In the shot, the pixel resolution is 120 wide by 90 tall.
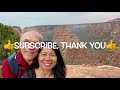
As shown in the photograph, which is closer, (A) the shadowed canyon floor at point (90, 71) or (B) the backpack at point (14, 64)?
(B) the backpack at point (14, 64)

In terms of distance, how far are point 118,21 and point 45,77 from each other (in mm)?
1482

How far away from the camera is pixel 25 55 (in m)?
8.12

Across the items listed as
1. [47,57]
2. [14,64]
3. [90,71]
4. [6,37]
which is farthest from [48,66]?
[6,37]

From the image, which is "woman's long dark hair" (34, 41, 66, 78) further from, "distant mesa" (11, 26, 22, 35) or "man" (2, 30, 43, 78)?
"distant mesa" (11, 26, 22, 35)

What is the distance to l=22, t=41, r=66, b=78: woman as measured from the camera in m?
8.11

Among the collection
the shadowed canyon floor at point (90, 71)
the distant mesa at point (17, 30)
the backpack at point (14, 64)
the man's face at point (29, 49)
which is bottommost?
the shadowed canyon floor at point (90, 71)

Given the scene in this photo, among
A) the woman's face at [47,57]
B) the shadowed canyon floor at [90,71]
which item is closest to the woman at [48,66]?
the woman's face at [47,57]

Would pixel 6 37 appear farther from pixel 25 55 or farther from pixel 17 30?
pixel 25 55

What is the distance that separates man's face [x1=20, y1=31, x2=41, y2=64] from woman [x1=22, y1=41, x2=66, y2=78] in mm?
98

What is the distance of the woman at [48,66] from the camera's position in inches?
319

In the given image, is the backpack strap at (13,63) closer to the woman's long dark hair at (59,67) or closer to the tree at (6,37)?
the tree at (6,37)
